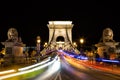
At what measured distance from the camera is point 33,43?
15588cm

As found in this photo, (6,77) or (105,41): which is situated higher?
(105,41)

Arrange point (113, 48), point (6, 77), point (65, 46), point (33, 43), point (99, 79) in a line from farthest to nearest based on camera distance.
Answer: point (65, 46), point (33, 43), point (113, 48), point (99, 79), point (6, 77)

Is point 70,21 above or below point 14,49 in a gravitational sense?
above

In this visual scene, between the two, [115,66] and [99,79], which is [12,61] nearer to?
[115,66]

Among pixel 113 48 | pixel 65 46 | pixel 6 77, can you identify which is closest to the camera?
pixel 6 77

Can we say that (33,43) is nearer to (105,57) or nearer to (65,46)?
(65,46)

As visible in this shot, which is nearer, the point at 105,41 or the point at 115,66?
the point at 115,66

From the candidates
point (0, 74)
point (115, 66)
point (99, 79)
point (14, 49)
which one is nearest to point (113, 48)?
point (115, 66)

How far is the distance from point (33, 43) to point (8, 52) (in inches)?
4370

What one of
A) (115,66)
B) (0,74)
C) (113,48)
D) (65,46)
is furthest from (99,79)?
(65,46)

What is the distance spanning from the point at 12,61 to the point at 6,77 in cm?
2393

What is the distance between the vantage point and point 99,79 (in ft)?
85.2

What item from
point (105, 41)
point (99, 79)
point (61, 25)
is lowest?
point (99, 79)

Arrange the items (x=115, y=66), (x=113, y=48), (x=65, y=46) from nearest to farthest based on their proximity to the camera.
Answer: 1. (x=115, y=66)
2. (x=113, y=48)
3. (x=65, y=46)
